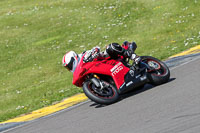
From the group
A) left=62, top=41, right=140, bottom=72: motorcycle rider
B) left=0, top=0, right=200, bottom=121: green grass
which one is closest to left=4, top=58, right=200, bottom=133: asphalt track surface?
left=62, top=41, right=140, bottom=72: motorcycle rider

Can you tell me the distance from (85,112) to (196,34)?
8.94 metres

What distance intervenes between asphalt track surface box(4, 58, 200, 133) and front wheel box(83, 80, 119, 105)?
153 millimetres

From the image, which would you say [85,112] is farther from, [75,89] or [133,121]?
[75,89]

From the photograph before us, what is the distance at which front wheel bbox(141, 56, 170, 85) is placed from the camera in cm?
827

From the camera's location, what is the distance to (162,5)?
2219cm

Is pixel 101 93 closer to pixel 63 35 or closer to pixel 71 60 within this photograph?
pixel 71 60

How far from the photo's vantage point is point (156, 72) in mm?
8523

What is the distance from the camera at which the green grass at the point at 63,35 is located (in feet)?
43.5

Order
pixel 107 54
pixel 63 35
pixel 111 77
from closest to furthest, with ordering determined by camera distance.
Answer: pixel 111 77 < pixel 107 54 < pixel 63 35

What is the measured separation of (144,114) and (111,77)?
218 cm

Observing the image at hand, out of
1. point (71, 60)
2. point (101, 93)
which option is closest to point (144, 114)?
point (101, 93)

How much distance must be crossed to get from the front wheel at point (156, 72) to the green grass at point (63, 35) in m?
2.98

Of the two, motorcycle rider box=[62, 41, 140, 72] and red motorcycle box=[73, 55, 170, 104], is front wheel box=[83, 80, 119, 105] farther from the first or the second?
motorcycle rider box=[62, 41, 140, 72]

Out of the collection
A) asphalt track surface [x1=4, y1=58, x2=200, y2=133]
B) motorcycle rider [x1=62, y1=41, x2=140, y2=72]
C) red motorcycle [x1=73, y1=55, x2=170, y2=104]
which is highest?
motorcycle rider [x1=62, y1=41, x2=140, y2=72]
